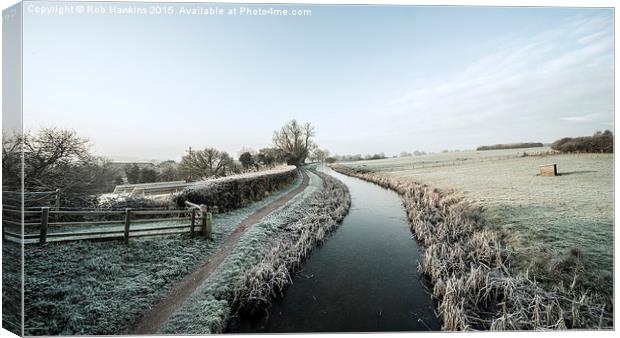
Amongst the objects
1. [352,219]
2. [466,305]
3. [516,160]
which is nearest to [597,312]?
[466,305]

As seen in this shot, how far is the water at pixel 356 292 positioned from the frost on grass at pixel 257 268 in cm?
27

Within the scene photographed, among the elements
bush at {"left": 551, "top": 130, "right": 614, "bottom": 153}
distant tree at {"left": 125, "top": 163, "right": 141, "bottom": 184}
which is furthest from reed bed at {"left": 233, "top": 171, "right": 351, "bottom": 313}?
bush at {"left": 551, "top": 130, "right": 614, "bottom": 153}

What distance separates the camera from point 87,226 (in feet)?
19.3

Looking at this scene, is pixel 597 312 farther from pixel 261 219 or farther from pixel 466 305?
pixel 261 219

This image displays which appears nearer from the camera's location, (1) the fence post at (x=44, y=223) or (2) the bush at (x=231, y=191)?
(1) the fence post at (x=44, y=223)

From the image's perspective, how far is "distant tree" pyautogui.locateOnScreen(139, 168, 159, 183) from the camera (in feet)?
20.3

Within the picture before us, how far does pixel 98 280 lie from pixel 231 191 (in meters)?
5.39

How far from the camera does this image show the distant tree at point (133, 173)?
5.59 metres

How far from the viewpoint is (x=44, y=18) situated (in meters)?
3.83

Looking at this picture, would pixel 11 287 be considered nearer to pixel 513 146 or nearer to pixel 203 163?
pixel 203 163

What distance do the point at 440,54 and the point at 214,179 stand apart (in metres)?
7.84

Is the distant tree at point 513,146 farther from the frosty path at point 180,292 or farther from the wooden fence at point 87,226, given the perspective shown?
the wooden fence at point 87,226

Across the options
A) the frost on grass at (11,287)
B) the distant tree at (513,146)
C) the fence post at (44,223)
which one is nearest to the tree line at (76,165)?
the fence post at (44,223)

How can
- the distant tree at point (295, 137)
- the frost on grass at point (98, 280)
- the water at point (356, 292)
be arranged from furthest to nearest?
the distant tree at point (295, 137)
the water at point (356, 292)
the frost on grass at point (98, 280)
